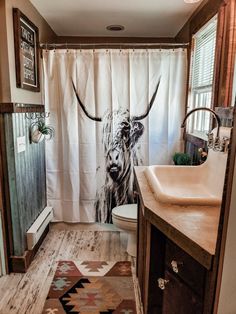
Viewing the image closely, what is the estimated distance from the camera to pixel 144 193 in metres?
1.49

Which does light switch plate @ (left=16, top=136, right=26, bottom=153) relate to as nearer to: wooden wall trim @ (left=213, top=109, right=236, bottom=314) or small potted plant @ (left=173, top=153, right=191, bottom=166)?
small potted plant @ (left=173, top=153, right=191, bottom=166)

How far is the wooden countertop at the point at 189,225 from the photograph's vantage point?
0.92 m

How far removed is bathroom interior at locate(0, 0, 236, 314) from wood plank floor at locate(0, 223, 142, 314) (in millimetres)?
10

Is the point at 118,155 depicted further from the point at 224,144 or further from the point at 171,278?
the point at 171,278

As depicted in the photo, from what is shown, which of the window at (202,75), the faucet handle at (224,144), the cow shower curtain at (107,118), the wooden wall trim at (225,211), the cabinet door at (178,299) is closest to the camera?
the wooden wall trim at (225,211)

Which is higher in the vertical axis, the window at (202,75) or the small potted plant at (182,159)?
the window at (202,75)

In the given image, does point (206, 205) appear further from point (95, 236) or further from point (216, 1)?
point (95, 236)

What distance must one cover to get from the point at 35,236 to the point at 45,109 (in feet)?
4.13

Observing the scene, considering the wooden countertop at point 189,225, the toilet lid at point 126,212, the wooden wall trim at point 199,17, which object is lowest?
the toilet lid at point 126,212

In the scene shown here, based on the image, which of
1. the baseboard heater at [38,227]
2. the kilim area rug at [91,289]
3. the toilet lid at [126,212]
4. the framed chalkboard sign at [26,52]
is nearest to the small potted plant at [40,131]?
the framed chalkboard sign at [26,52]

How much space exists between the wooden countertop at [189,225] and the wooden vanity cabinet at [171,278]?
89 millimetres

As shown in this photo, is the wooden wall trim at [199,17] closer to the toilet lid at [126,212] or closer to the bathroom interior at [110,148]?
the bathroom interior at [110,148]

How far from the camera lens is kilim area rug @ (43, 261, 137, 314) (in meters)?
1.80

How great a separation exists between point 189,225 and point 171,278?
0.32 m
